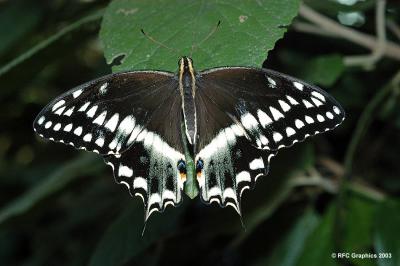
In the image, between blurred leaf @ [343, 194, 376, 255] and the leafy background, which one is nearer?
the leafy background

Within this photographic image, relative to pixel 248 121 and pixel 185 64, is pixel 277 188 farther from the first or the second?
pixel 185 64

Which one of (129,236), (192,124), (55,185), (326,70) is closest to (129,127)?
(192,124)

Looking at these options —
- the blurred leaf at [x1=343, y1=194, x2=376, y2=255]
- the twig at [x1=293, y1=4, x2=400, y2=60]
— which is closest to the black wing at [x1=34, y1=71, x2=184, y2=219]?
the twig at [x1=293, y1=4, x2=400, y2=60]

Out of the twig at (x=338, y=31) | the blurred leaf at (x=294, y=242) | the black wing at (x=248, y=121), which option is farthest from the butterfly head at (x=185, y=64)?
the blurred leaf at (x=294, y=242)

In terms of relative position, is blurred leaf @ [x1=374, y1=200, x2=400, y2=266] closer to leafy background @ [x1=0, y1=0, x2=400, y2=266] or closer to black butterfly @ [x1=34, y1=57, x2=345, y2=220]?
leafy background @ [x1=0, y1=0, x2=400, y2=266]

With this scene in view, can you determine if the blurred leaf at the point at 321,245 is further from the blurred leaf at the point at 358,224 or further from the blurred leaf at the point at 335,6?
the blurred leaf at the point at 335,6
